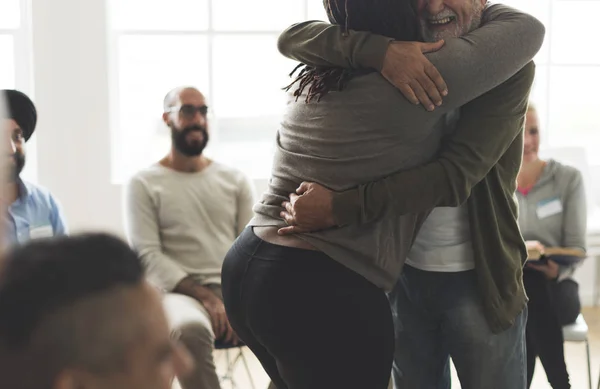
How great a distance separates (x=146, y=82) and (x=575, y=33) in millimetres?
2815

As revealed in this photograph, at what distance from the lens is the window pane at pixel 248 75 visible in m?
5.09

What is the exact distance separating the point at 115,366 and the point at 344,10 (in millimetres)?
915

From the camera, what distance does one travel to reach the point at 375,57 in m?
1.45

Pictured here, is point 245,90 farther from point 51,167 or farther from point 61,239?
point 61,239

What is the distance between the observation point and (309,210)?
142 cm

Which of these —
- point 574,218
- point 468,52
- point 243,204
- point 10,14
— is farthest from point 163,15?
point 468,52

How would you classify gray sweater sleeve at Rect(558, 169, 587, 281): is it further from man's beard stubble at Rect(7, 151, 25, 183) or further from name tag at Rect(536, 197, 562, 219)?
man's beard stubble at Rect(7, 151, 25, 183)

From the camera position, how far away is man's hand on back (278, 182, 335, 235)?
55.9 inches

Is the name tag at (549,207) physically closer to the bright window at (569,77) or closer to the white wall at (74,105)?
the bright window at (569,77)

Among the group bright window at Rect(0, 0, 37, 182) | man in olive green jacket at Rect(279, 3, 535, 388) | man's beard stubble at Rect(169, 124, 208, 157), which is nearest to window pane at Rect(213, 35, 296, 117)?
bright window at Rect(0, 0, 37, 182)

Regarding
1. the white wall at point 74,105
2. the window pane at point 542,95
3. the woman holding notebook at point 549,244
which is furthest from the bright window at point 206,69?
the woman holding notebook at point 549,244

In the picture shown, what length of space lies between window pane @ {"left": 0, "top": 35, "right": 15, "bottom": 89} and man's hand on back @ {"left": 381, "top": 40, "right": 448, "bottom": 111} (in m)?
3.88

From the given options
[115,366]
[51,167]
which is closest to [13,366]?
[115,366]

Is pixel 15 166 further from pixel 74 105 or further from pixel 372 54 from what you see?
pixel 372 54
